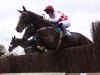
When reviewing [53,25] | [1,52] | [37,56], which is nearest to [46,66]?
[37,56]

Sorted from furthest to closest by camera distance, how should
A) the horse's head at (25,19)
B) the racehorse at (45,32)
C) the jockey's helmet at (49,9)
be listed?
the horse's head at (25,19) < the racehorse at (45,32) < the jockey's helmet at (49,9)

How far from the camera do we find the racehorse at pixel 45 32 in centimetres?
1318

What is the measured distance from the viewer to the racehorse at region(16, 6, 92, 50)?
1318cm

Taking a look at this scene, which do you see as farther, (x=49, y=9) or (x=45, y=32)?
(x=45, y=32)

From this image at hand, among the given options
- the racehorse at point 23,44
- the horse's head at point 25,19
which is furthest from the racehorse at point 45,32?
the racehorse at point 23,44

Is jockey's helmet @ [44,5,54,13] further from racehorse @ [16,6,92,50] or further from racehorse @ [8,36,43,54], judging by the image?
racehorse @ [8,36,43,54]

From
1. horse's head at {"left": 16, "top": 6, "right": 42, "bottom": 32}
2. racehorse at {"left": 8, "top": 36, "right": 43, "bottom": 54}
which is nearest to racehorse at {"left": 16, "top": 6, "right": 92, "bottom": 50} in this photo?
horse's head at {"left": 16, "top": 6, "right": 42, "bottom": 32}

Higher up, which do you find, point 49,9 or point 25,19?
point 49,9

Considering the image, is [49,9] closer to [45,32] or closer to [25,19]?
[45,32]

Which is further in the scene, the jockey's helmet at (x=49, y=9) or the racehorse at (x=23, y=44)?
the racehorse at (x=23, y=44)

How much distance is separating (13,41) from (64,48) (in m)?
1.68

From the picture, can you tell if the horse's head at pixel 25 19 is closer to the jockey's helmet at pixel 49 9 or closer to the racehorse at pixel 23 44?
the racehorse at pixel 23 44

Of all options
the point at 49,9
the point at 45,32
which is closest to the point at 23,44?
the point at 45,32

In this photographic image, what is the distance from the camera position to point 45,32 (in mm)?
13297
